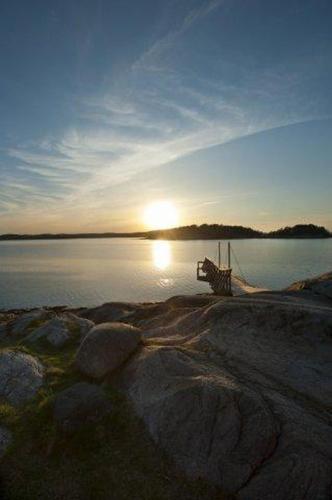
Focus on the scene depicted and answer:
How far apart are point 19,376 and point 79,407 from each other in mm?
4472

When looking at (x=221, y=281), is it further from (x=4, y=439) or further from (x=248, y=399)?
(x=4, y=439)

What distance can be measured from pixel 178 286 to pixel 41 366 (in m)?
65.0

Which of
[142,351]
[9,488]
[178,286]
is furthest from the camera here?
[178,286]

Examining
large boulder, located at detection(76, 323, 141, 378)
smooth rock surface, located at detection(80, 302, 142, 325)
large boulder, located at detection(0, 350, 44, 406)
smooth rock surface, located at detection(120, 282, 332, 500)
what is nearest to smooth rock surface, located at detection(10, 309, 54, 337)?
smooth rock surface, located at detection(80, 302, 142, 325)

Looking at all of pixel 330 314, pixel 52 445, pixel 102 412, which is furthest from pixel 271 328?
pixel 52 445

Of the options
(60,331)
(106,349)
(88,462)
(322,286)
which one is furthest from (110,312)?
(88,462)

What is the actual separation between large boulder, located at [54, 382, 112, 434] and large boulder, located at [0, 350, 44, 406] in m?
2.06

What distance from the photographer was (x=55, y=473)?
11.2 metres

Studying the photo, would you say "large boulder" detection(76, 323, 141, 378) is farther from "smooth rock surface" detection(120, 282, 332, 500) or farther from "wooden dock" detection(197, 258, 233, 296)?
"wooden dock" detection(197, 258, 233, 296)

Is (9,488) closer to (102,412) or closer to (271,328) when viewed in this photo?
(102,412)

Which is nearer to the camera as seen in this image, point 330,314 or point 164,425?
point 164,425

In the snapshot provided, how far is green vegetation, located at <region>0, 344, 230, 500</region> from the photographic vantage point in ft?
34.1

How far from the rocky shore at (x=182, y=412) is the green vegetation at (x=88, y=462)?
0.11 ft

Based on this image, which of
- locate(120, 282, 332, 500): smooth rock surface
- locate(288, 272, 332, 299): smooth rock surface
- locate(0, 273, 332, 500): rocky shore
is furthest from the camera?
locate(288, 272, 332, 299): smooth rock surface
